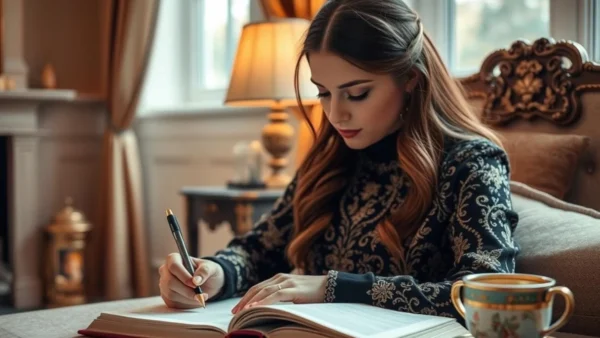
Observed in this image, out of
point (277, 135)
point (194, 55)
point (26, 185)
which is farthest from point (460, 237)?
point (26, 185)

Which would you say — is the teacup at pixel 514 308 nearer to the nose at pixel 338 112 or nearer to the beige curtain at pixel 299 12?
the nose at pixel 338 112

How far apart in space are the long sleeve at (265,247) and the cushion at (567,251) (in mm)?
446

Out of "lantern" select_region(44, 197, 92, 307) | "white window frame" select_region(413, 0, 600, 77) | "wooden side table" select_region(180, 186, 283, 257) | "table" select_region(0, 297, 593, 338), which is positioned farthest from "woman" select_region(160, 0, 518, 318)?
"lantern" select_region(44, 197, 92, 307)

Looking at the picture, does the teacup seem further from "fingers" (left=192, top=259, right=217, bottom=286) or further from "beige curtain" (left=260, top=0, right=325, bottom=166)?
"beige curtain" (left=260, top=0, right=325, bottom=166)

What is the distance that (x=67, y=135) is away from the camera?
4.30m

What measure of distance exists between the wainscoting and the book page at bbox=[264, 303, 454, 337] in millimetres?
2239

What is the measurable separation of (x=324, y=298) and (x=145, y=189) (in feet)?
10.3

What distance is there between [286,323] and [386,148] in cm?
57

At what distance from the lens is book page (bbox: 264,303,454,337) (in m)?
0.98

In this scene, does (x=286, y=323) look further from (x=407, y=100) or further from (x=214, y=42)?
(x=214, y=42)

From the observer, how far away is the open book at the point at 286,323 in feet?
3.26

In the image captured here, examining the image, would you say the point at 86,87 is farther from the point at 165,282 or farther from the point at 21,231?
the point at 165,282

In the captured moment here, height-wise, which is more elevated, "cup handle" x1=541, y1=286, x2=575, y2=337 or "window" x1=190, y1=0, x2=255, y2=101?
"window" x1=190, y1=0, x2=255, y2=101

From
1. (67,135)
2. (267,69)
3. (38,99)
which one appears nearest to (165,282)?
(267,69)
